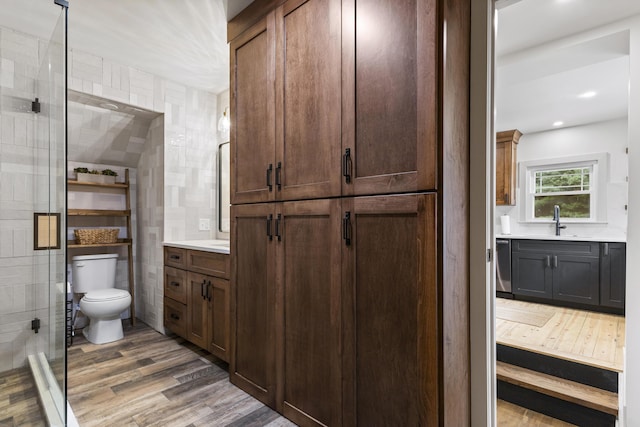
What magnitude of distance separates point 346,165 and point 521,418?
1894 mm

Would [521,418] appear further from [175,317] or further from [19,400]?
[19,400]

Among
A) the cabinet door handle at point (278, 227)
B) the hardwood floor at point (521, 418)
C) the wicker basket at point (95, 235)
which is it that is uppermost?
the cabinet door handle at point (278, 227)

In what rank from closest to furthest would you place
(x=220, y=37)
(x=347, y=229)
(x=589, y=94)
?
(x=347, y=229), (x=220, y=37), (x=589, y=94)

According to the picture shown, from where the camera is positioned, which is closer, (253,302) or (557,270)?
(253,302)

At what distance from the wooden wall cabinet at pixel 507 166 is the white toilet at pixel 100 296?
5091 millimetres

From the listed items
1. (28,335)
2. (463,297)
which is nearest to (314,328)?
(463,297)

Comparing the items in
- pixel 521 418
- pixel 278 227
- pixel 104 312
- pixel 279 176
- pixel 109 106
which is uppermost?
pixel 109 106

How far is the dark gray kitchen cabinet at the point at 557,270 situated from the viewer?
3.68 metres

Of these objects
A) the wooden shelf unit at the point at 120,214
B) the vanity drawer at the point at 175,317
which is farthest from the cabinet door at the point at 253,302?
the wooden shelf unit at the point at 120,214

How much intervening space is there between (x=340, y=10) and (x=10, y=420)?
2701 mm

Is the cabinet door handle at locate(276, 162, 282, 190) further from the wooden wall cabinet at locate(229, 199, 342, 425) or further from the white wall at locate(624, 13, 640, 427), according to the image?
the white wall at locate(624, 13, 640, 427)

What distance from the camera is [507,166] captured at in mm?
4809

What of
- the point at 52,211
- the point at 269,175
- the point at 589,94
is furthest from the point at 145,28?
the point at 589,94

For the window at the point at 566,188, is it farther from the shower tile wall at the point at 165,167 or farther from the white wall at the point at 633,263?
the shower tile wall at the point at 165,167
